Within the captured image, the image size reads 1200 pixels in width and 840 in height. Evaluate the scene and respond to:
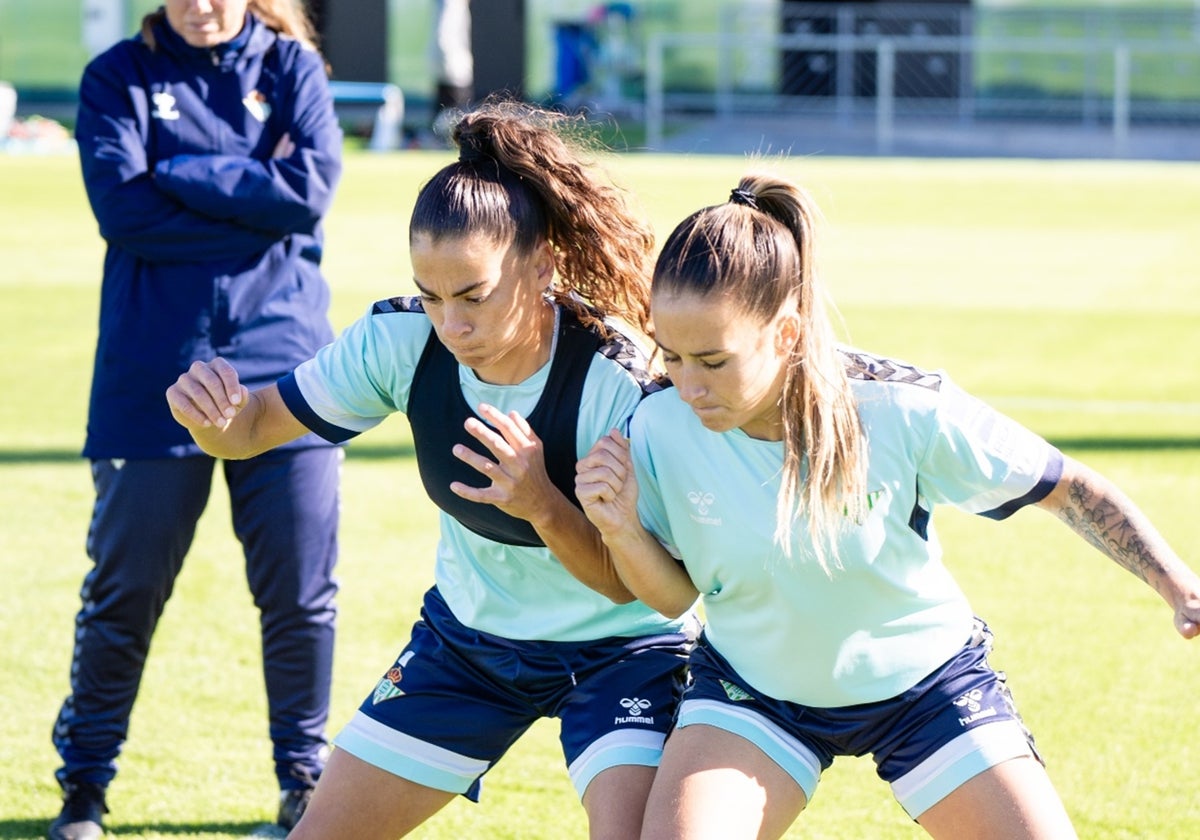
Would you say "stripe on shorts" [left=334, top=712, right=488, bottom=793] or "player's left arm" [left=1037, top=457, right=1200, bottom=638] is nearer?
"player's left arm" [left=1037, top=457, right=1200, bottom=638]

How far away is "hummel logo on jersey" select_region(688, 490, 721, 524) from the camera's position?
3225 mm

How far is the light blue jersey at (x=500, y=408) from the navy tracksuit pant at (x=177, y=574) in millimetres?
780

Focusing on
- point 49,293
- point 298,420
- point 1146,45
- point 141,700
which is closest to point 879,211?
point 49,293

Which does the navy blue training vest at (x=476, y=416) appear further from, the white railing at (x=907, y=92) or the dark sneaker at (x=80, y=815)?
the white railing at (x=907, y=92)

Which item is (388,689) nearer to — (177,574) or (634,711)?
(634,711)

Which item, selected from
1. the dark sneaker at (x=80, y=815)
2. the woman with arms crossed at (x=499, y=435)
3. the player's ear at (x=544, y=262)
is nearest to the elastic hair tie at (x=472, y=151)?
the woman with arms crossed at (x=499, y=435)

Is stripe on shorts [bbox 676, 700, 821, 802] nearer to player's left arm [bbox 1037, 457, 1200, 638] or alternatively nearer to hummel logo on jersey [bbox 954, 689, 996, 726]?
hummel logo on jersey [bbox 954, 689, 996, 726]

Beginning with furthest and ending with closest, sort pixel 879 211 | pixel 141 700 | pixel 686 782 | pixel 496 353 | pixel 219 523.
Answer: pixel 879 211 < pixel 219 523 < pixel 141 700 < pixel 496 353 < pixel 686 782

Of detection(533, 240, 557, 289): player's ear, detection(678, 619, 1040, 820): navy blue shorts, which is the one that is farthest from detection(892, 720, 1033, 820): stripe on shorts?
detection(533, 240, 557, 289): player's ear

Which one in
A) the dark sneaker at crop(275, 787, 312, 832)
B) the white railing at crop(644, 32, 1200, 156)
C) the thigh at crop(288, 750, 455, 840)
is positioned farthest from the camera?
the white railing at crop(644, 32, 1200, 156)

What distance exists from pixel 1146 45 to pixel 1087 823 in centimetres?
2416

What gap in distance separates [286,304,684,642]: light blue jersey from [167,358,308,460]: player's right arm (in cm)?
7

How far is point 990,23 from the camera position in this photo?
2838 cm

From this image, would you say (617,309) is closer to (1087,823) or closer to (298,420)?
(298,420)
